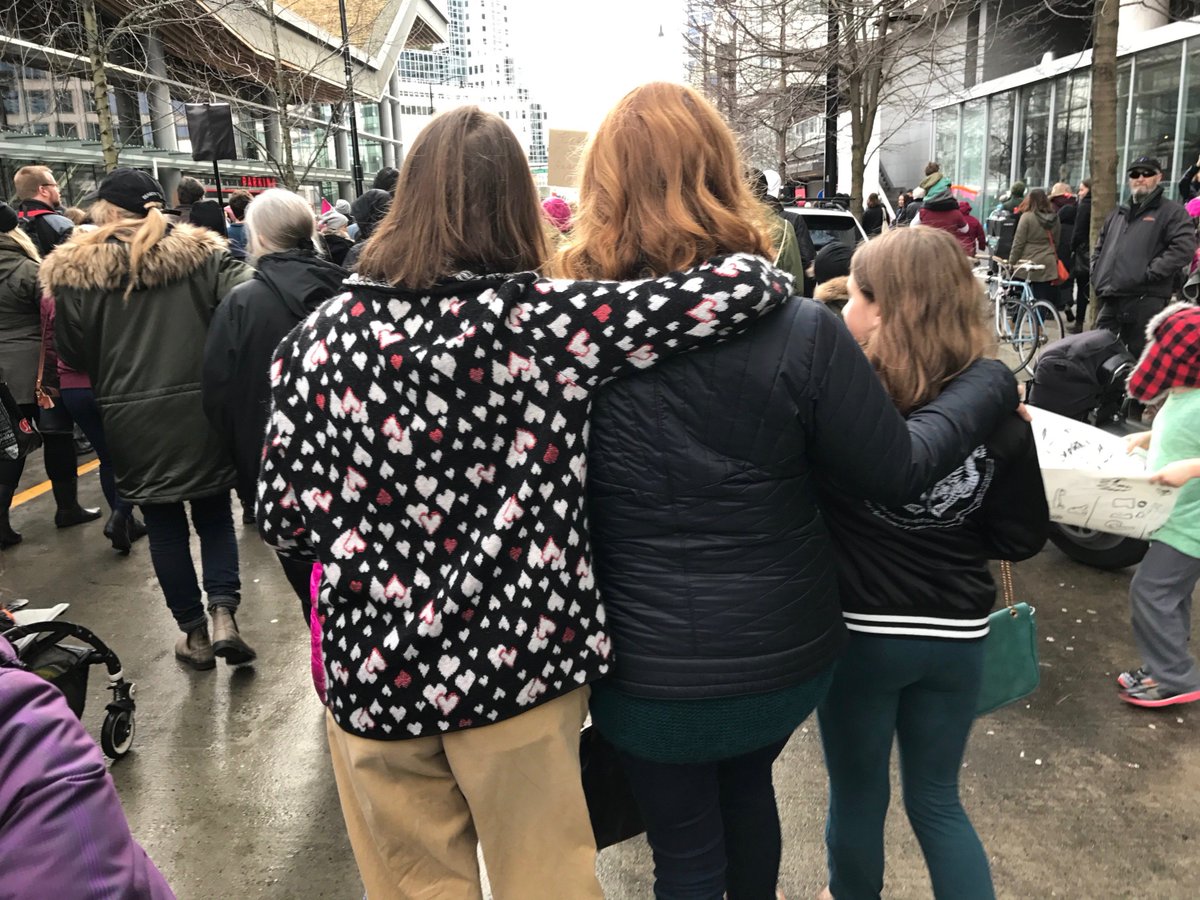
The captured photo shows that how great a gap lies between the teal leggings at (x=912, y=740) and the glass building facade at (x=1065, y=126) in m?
8.88

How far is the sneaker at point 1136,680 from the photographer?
362cm

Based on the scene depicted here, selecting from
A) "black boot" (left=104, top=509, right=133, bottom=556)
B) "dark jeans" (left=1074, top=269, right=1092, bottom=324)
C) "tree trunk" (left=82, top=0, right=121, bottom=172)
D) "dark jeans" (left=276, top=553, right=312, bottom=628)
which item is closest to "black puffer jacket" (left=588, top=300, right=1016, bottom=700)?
"dark jeans" (left=276, top=553, right=312, bottom=628)

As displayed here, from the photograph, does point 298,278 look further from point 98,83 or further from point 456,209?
point 98,83

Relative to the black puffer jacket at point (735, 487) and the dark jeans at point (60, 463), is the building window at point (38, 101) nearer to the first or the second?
the dark jeans at point (60, 463)

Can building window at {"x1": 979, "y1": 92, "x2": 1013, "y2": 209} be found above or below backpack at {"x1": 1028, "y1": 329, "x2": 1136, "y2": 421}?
above

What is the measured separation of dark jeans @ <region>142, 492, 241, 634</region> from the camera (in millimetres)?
4043

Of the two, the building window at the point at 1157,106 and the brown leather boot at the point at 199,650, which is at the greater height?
the building window at the point at 1157,106

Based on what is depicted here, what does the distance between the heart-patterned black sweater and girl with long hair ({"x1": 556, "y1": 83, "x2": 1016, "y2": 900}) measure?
0.07m

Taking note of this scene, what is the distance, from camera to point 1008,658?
7.84 ft

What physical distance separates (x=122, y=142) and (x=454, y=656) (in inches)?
1073

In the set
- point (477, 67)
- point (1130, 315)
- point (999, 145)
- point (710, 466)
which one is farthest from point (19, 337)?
point (477, 67)

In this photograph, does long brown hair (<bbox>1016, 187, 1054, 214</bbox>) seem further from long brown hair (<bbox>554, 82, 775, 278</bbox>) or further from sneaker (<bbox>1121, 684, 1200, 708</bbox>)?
long brown hair (<bbox>554, 82, 775, 278</bbox>)

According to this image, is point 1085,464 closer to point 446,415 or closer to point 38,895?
point 446,415

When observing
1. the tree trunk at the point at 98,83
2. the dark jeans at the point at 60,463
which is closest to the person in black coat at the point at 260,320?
the dark jeans at the point at 60,463
